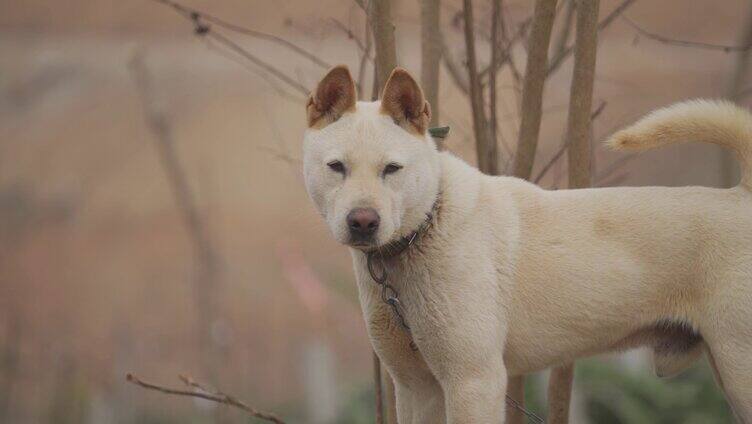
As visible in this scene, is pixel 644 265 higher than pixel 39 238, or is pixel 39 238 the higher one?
pixel 644 265

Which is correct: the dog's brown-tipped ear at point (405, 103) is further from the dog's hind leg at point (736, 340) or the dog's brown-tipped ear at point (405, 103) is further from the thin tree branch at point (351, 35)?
the dog's hind leg at point (736, 340)

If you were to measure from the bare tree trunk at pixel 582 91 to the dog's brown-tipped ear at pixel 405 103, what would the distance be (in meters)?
0.90

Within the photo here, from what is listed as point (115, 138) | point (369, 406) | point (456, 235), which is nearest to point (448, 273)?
point (456, 235)

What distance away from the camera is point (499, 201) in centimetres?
365

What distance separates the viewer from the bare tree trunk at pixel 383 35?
13.2ft

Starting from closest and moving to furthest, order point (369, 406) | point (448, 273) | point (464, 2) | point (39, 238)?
1. point (448, 273)
2. point (464, 2)
3. point (369, 406)
4. point (39, 238)

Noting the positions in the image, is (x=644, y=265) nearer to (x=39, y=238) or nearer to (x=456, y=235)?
(x=456, y=235)

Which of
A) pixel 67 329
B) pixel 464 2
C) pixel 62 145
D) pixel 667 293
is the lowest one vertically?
pixel 67 329

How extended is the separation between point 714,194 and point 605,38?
6.44 m

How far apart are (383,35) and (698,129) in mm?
1251

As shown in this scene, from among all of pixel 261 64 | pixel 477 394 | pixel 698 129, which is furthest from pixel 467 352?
pixel 261 64

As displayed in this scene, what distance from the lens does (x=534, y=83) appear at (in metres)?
4.16

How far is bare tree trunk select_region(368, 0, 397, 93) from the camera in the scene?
4027mm

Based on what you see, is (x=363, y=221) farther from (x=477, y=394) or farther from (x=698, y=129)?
(x=698, y=129)
